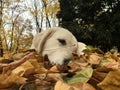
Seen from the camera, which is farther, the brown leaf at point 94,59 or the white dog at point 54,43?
the white dog at point 54,43

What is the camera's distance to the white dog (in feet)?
6.79

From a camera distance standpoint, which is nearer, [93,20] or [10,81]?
[10,81]

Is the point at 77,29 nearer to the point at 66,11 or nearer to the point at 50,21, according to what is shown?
the point at 66,11

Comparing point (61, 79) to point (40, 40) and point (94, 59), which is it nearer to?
point (94, 59)

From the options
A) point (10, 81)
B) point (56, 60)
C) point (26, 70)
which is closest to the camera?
point (10, 81)

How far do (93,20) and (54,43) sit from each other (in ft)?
61.2

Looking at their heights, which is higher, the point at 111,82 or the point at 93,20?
the point at 111,82

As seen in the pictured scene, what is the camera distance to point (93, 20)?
2069 cm

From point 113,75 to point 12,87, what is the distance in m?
0.34

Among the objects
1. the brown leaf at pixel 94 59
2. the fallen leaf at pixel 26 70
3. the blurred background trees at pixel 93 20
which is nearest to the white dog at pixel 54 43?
the brown leaf at pixel 94 59

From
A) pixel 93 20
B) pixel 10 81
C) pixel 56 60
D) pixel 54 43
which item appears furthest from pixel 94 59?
pixel 93 20

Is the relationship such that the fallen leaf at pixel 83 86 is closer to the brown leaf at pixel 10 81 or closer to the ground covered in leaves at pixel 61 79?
the ground covered in leaves at pixel 61 79

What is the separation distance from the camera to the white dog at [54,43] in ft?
6.79

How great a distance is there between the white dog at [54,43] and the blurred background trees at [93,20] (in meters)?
16.2
